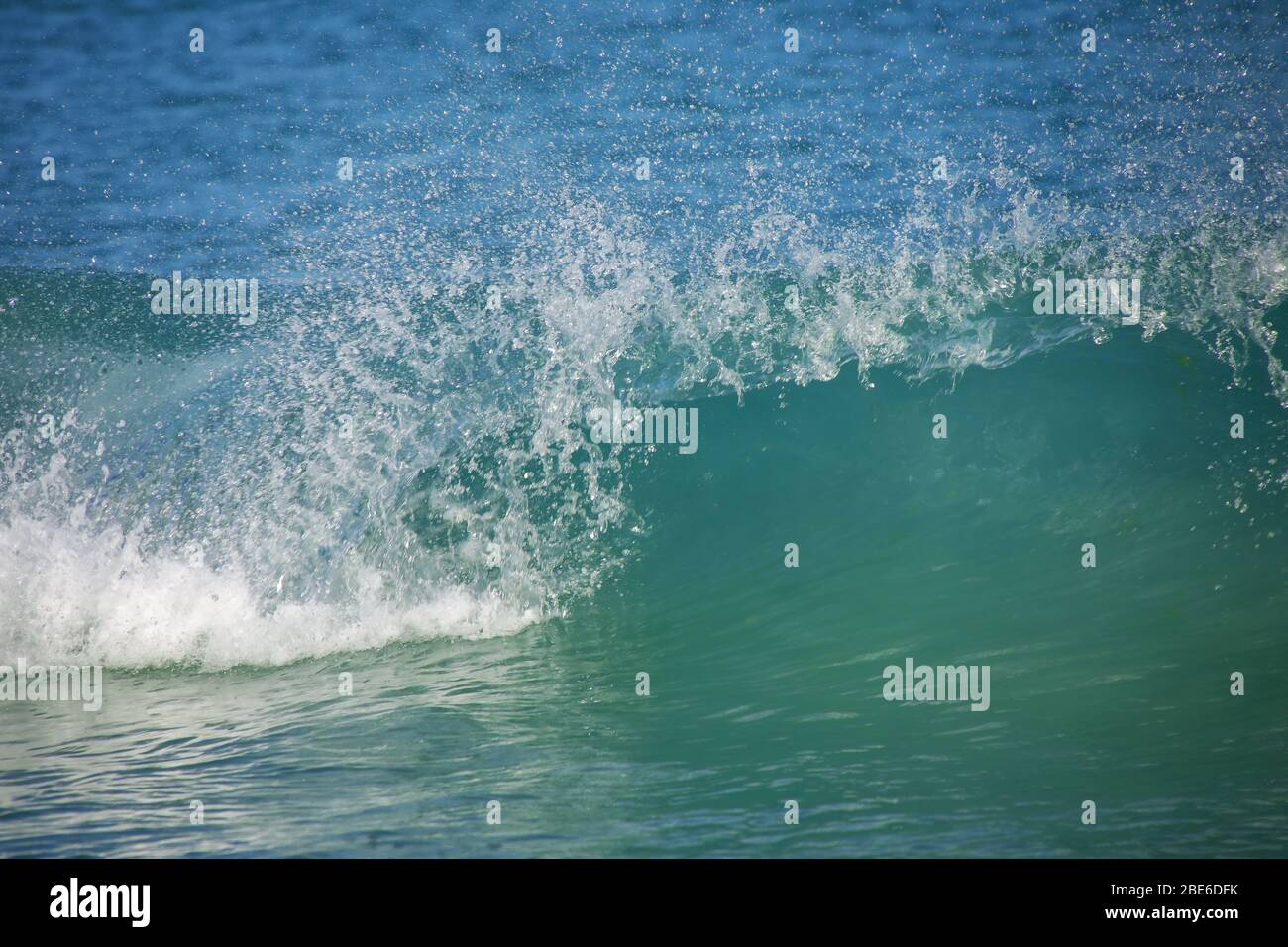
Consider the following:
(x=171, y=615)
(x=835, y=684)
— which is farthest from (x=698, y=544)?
(x=171, y=615)

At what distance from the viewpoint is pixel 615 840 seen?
3422 millimetres

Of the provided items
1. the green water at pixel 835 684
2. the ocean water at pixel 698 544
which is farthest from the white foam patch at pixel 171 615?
the green water at pixel 835 684

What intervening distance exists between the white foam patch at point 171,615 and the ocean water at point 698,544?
0.09 ft

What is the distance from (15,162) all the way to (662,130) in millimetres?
10134

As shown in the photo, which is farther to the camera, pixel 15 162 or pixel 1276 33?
pixel 15 162

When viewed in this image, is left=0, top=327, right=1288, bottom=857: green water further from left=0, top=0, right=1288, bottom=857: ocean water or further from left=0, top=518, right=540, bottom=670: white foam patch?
left=0, top=518, right=540, bottom=670: white foam patch

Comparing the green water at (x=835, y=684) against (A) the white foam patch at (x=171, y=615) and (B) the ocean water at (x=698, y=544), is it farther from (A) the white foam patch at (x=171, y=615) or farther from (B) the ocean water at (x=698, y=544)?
(A) the white foam patch at (x=171, y=615)

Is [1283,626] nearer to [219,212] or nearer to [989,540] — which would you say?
[989,540]

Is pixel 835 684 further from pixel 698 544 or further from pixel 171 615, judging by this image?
pixel 171 615

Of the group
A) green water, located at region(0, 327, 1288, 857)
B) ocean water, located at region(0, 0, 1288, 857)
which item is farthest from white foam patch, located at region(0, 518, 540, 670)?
green water, located at region(0, 327, 1288, 857)

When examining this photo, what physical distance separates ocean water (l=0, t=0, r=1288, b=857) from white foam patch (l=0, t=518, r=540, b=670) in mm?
27

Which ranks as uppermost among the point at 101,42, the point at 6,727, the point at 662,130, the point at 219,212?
the point at 101,42

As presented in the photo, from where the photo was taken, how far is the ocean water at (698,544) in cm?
390
